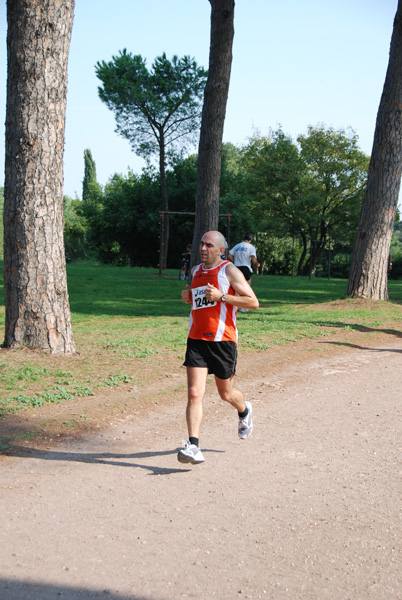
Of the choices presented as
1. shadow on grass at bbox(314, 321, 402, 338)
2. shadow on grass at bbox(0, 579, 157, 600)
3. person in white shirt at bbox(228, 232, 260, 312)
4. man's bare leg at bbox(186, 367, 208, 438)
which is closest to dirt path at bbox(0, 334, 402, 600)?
shadow on grass at bbox(0, 579, 157, 600)

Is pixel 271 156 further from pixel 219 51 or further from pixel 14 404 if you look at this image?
pixel 14 404

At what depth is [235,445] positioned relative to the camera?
564cm

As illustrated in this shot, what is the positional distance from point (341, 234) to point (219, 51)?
38.2 meters

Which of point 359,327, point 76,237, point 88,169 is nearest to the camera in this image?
point 359,327

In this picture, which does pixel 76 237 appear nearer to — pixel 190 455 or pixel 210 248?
pixel 210 248

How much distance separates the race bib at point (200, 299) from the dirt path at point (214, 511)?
4.55 feet

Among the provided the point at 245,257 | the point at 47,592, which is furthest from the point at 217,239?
the point at 245,257

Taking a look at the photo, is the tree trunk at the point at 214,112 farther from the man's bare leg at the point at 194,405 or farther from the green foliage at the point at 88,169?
the green foliage at the point at 88,169

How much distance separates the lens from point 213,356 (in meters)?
5.23

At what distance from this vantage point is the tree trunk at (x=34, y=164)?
7.72m

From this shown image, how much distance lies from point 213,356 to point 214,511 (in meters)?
1.50

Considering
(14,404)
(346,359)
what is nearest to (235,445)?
(14,404)

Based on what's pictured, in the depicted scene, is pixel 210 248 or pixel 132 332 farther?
pixel 132 332

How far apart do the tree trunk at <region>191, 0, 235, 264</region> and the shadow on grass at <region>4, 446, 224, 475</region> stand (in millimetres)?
11649
